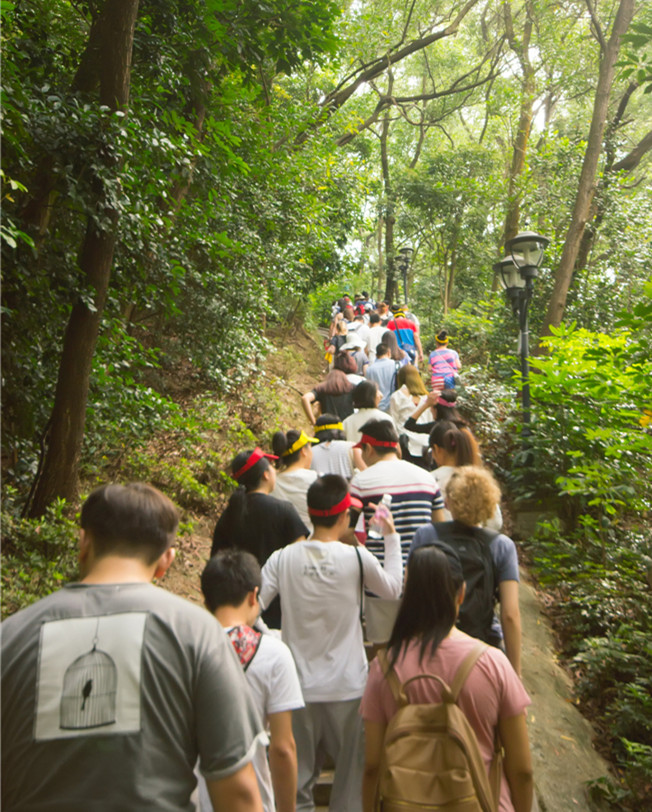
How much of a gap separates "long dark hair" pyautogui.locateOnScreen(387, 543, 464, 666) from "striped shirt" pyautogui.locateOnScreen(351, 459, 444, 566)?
4.82 ft

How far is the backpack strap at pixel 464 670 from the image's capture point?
2279 millimetres

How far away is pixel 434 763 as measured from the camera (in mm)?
2166

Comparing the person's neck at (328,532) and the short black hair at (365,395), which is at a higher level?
the short black hair at (365,395)

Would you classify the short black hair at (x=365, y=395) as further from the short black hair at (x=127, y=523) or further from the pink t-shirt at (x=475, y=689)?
the short black hair at (x=127, y=523)

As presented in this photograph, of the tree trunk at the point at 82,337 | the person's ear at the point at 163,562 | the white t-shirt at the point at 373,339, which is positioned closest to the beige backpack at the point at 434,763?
the person's ear at the point at 163,562

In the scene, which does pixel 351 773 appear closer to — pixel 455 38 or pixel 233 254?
pixel 233 254

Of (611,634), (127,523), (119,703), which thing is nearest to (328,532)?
(127,523)

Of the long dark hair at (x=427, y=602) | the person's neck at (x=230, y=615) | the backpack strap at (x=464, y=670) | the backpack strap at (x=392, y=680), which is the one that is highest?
the long dark hair at (x=427, y=602)

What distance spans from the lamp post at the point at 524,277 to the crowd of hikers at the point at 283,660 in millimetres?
5573

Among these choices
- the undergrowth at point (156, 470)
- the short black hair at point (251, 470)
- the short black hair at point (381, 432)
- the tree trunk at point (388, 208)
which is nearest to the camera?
the short black hair at point (251, 470)

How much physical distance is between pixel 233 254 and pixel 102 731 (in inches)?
403

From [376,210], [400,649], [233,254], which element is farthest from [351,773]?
[376,210]

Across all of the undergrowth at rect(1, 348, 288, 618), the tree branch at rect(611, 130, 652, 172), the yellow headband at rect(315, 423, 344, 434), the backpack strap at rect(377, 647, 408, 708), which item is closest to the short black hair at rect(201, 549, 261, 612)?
the backpack strap at rect(377, 647, 408, 708)

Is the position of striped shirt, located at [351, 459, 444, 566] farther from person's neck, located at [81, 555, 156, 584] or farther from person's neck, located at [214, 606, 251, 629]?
person's neck, located at [81, 555, 156, 584]
